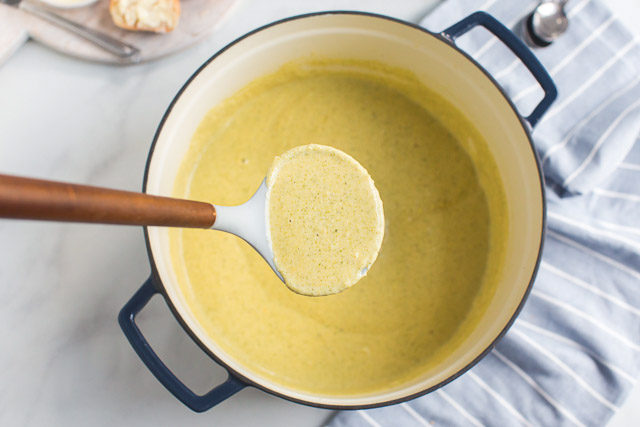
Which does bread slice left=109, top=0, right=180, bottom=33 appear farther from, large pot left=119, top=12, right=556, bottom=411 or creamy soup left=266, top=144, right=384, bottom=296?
creamy soup left=266, top=144, right=384, bottom=296

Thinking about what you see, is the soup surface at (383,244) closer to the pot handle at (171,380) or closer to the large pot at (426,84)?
the large pot at (426,84)

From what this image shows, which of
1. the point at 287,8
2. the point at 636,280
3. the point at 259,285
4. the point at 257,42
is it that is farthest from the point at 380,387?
the point at 287,8

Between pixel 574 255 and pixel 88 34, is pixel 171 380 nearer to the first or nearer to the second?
pixel 88 34

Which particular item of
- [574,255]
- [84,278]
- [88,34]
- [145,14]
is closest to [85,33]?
[88,34]

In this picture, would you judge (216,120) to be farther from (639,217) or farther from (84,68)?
(639,217)

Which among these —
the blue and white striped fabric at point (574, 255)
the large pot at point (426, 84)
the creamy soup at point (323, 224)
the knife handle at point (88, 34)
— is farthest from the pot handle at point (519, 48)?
the knife handle at point (88, 34)

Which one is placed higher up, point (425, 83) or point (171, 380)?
point (425, 83)

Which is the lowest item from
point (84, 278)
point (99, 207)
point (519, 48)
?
point (84, 278)
